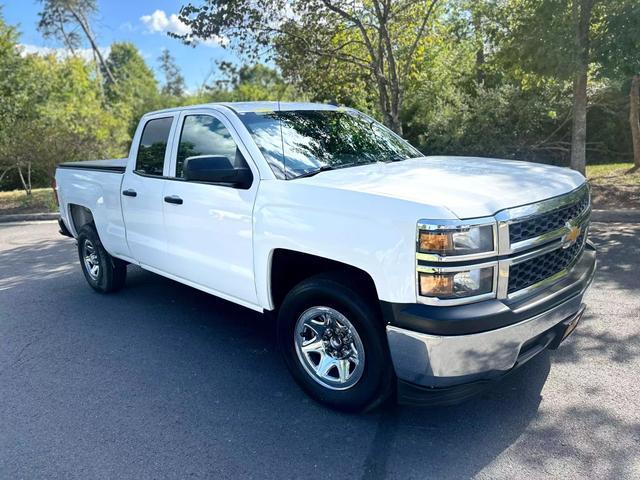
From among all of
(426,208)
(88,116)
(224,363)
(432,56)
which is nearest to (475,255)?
(426,208)

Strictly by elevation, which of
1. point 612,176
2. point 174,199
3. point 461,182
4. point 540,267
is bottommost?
point 612,176

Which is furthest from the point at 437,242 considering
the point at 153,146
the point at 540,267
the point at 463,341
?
the point at 153,146

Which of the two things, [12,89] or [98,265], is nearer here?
[98,265]

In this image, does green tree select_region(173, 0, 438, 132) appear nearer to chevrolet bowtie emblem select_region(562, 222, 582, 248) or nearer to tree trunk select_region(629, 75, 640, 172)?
tree trunk select_region(629, 75, 640, 172)

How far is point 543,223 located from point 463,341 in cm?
86

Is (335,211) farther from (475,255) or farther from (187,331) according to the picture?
(187,331)

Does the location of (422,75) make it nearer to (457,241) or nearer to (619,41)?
(619,41)

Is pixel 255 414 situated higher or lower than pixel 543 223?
lower

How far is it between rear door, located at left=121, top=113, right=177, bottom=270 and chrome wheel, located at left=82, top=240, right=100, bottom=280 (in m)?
1.08

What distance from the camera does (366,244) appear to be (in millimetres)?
2723

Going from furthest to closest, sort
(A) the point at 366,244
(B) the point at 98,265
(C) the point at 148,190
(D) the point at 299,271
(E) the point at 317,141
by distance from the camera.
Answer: (B) the point at 98,265, (C) the point at 148,190, (E) the point at 317,141, (D) the point at 299,271, (A) the point at 366,244

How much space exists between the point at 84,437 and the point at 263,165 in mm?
2090

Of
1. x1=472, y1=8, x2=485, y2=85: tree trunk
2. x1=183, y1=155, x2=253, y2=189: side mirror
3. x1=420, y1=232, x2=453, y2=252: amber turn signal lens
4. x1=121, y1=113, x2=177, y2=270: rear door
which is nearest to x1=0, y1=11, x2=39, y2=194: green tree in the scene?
x1=121, y1=113, x2=177, y2=270: rear door

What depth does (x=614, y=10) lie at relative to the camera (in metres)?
7.62
